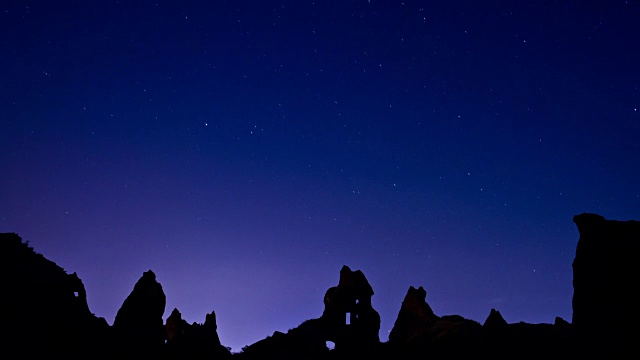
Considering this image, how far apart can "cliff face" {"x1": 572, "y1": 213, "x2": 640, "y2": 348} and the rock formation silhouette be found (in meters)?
0.09

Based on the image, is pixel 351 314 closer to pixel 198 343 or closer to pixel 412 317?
pixel 412 317

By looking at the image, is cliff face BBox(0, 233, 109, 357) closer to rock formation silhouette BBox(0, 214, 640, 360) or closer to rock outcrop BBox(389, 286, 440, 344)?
rock formation silhouette BBox(0, 214, 640, 360)

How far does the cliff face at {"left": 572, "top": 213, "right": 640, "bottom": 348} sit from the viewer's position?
34469mm

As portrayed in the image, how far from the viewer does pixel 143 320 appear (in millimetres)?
46031

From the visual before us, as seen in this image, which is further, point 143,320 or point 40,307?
point 143,320

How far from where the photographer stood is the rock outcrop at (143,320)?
146 ft

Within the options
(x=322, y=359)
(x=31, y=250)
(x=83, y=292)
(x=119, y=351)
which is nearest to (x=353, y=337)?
(x=322, y=359)

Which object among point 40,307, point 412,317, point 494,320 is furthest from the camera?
point 412,317

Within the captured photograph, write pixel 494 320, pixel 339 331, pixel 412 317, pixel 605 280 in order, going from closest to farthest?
pixel 605 280 < pixel 494 320 < pixel 339 331 < pixel 412 317

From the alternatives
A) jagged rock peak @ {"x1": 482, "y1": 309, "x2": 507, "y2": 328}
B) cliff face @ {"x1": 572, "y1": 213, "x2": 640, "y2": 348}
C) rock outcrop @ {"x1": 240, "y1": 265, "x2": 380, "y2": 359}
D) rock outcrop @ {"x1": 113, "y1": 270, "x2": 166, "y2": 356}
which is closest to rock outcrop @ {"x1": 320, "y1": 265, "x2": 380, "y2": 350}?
rock outcrop @ {"x1": 240, "y1": 265, "x2": 380, "y2": 359}

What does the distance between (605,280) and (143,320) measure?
158ft

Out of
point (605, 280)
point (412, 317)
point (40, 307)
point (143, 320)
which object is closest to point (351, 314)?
point (412, 317)

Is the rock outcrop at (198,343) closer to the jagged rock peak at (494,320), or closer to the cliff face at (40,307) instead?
the cliff face at (40,307)

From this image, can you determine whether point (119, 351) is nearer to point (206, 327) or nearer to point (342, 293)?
point (206, 327)
